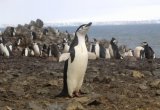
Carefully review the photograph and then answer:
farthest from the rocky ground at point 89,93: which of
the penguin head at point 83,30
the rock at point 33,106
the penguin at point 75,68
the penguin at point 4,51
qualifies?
the penguin at point 4,51

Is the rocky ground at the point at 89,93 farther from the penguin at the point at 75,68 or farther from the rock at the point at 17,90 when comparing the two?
the penguin at the point at 75,68

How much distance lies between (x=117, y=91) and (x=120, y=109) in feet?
7.10

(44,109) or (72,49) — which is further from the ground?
(72,49)

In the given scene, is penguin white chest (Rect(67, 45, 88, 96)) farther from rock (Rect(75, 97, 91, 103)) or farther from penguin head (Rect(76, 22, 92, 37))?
rock (Rect(75, 97, 91, 103))

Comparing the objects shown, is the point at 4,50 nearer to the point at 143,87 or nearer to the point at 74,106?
the point at 143,87

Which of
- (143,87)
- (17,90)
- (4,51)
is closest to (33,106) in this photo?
(17,90)

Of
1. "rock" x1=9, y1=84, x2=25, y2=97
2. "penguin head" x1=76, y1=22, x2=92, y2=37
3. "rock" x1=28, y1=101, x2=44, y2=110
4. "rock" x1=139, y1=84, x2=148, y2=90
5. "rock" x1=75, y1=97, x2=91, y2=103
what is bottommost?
"rock" x1=139, y1=84, x2=148, y2=90

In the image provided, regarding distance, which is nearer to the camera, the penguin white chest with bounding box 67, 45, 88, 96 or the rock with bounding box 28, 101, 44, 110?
the rock with bounding box 28, 101, 44, 110

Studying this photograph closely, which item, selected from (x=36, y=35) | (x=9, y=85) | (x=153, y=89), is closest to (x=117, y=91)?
(x=153, y=89)

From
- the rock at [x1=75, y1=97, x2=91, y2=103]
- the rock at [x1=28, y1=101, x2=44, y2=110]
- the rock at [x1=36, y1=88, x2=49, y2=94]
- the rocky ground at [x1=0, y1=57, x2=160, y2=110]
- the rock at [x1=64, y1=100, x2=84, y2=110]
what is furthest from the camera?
the rock at [x1=36, y1=88, x2=49, y2=94]

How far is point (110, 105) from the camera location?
28.6 feet

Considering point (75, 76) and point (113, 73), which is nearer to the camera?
point (75, 76)

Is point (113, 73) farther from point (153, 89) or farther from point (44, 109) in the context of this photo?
point (44, 109)

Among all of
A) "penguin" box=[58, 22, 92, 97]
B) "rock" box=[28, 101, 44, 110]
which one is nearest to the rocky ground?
"rock" box=[28, 101, 44, 110]
